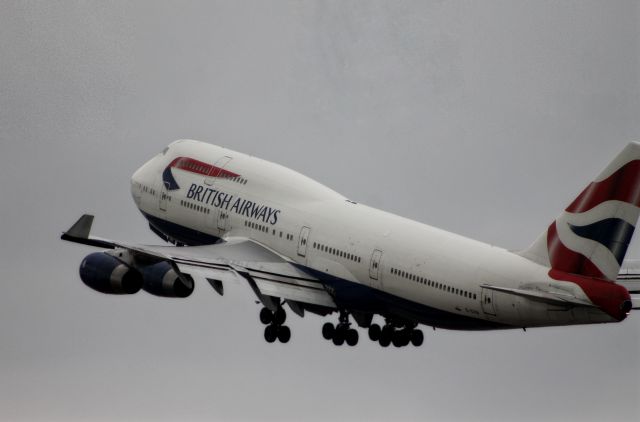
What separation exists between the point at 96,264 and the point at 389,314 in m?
12.4

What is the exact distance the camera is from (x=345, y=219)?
10625cm

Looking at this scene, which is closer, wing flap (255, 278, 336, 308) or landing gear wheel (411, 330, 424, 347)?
wing flap (255, 278, 336, 308)

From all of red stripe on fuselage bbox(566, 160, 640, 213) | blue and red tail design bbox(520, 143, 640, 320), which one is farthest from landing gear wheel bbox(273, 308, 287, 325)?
red stripe on fuselage bbox(566, 160, 640, 213)

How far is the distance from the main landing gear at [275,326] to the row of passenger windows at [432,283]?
250 inches

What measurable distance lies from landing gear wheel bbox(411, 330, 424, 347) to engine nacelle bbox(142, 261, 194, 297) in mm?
10095

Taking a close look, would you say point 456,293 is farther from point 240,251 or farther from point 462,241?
point 240,251

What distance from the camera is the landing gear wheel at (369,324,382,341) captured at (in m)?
107

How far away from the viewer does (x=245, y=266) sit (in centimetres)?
10619

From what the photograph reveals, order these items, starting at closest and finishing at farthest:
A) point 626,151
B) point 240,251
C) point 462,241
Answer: point 626,151
point 462,241
point 240,251

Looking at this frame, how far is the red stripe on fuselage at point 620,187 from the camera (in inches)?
3706

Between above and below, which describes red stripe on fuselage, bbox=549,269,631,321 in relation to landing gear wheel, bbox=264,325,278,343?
above

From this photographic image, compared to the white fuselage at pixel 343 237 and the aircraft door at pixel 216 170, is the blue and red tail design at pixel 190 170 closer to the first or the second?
the aircraft door at pixel 216 170

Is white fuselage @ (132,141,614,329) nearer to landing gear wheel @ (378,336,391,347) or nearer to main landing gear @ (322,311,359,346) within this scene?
main landing gear @ (322,311,359,346)

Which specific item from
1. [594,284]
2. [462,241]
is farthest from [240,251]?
[594,284]
